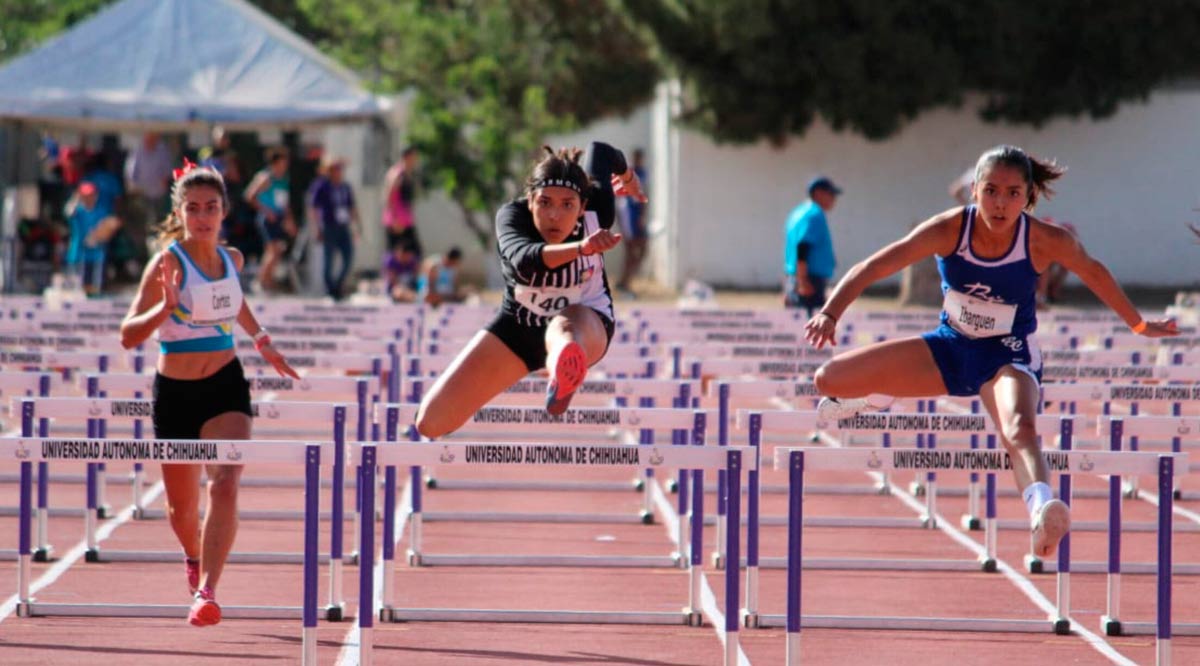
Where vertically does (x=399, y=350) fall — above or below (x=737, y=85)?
below

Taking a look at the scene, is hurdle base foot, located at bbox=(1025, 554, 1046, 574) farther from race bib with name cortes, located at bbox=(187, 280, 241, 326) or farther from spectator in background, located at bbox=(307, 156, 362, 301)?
spectator in background, located at bbox=(307, 156, 362, 301)

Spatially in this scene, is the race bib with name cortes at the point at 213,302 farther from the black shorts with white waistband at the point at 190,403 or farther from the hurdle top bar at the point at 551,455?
the hurdle top bar at the point at 551,455

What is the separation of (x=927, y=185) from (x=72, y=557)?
22.4m

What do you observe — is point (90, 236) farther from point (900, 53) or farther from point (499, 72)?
point (900, 53)

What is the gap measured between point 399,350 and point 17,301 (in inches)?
261

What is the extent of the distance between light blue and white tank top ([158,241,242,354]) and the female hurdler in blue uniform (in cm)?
245

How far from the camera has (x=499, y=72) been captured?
98.6 ft

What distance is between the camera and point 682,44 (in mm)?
27531

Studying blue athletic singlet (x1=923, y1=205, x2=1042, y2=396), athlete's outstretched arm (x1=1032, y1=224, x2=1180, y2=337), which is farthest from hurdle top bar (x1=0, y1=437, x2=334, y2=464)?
athlete's outstretched arm (x1=1032, y1=224, x2=1180, y2=337)

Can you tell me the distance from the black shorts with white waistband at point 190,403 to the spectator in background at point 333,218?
1589cm

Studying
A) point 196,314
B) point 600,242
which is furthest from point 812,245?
point 600,242

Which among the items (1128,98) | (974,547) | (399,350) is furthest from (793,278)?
(1128,98)

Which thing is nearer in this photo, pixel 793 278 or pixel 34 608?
pixel 34 608

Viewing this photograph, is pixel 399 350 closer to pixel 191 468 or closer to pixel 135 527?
pixel 135 527
